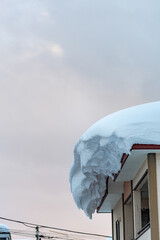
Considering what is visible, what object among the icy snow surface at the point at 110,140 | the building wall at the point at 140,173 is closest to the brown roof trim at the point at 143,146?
the icy snow surface at the point at 110,140

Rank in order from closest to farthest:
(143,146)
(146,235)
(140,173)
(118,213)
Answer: (143,146), (146,235), (140,173), (118,213)

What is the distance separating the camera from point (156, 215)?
1410 cm

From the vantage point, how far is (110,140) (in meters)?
14.4

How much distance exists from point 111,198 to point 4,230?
2000cm

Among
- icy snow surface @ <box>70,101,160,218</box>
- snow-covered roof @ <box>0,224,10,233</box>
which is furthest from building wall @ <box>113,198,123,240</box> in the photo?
snow-covered roof @ <box>0,224,10,233</box>

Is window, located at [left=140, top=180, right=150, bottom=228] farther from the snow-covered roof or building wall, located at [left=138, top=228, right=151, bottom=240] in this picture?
the snow-covered roof

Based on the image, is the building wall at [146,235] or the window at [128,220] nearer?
the building wall at [146,235]

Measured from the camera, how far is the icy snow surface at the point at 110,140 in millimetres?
14062

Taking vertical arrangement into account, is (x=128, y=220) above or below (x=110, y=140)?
below

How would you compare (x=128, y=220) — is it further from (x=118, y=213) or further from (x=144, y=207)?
(x=118, y=213)

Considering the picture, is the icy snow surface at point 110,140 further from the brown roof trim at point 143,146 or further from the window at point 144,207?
the window at point 144,207

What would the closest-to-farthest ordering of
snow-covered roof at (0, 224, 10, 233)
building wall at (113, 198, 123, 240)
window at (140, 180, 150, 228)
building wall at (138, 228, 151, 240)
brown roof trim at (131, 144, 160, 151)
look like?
1. brown roof trim at (131, 144, 160, 151)
2. building wall at (138, 228, 151, 240)
3. window at (140, 180, 150, 228)
4. building wall at (113, 198, 123, 240)
5. snow-covered roof at (0, 224, 10, 233)

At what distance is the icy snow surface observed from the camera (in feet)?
46.1

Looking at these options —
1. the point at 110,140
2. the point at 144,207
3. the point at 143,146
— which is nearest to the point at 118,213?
the point at 144,207
